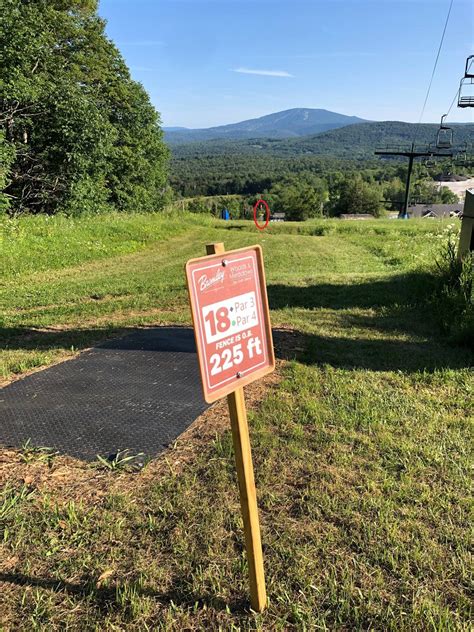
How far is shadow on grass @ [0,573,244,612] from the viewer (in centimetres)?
188

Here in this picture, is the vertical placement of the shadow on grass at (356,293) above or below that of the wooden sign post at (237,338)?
below

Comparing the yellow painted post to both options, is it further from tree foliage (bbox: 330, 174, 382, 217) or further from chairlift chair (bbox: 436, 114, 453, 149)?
tree foliage (bbox: 330, 174, 382, 217)

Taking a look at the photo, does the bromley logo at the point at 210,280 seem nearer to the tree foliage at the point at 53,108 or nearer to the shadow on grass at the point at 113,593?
the shadow on grass at the point at 113,593

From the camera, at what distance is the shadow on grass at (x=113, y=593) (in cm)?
188

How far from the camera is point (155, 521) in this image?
7.63 feet

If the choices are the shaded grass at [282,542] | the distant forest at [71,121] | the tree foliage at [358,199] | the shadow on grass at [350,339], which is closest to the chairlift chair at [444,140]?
the distant forest at [71,121]

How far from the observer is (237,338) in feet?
5.66

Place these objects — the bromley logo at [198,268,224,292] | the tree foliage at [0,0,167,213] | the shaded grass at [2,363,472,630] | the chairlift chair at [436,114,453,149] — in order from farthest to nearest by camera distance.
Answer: the chairlift chair at [436,114,453,149], the tree foliage at [0,0,167,213], the shaded grass at [2,363,472,630], the bromley logo at [198,268,224,292]

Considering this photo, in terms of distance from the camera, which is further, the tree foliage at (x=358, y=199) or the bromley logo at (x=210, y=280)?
the tree foliage at (x=358, y=199)

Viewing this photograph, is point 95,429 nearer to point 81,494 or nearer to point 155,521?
point 81,494

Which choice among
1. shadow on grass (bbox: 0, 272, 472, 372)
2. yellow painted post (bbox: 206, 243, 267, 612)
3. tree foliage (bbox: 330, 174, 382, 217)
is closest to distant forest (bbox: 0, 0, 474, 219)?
shadow on grass (bbox: 0, 272, 472, 372)

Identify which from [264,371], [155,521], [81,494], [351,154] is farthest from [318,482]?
[351,154]

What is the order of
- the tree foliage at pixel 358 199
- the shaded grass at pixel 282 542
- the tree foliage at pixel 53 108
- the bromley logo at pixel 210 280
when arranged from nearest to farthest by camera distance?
the bromley logo at pixel 210 280 < the shaded grass at pixel 282 542 < the tree foliage at pixel 53 108 < the tree foliage at pixel 358 199

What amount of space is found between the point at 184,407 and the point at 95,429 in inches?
26.5
